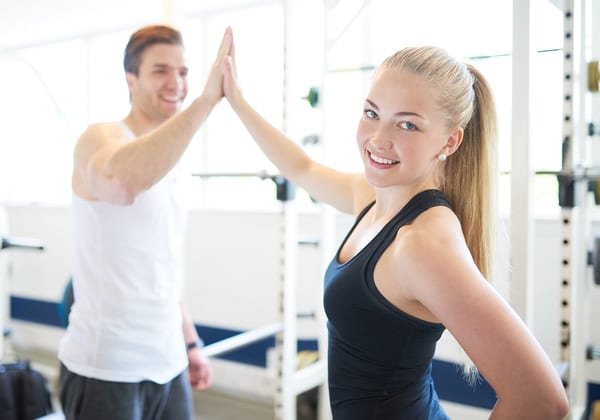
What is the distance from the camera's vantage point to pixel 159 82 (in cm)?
159

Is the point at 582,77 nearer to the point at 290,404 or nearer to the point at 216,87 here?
the point at 216,87

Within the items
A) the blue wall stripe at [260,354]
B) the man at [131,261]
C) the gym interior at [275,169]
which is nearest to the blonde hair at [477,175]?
the gym interior at [275,169]

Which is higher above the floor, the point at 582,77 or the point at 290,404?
the point at 582,77

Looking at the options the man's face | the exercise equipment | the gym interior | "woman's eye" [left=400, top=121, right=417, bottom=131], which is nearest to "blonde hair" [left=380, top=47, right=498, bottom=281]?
"woman's eye" [left=400, top=121, right=417, bottom=131]

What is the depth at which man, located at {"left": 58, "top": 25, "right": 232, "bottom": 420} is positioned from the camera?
136 centimetres

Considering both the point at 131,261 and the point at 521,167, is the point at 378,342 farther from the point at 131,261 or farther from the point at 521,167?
the point at 521,167

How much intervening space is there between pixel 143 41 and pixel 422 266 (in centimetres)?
106

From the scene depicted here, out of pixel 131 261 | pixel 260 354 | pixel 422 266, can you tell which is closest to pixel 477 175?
pixel 422 266

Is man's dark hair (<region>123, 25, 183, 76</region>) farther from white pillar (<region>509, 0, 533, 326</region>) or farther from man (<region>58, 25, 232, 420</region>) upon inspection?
white pillar (<region>509, 0, 533, 326</region>)

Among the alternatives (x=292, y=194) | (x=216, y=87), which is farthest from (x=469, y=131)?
(x=292, y=194)

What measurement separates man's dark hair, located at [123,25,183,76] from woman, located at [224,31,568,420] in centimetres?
73

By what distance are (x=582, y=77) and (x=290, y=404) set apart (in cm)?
173

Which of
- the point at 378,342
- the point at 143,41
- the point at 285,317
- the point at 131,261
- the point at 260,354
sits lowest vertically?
the point at 260,354

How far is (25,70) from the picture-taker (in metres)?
5.25
